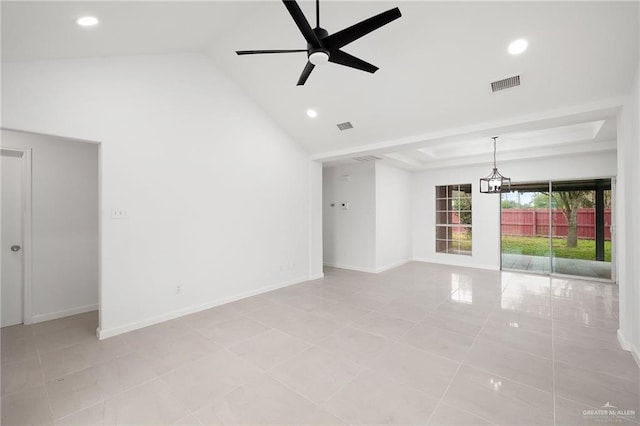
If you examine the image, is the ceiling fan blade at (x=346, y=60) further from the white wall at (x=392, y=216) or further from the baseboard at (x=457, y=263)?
the baseboard at (x=457, y=263)

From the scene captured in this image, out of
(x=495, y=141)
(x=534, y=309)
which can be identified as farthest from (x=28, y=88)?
(x=495, y=141)

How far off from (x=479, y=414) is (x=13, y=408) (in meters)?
3.46

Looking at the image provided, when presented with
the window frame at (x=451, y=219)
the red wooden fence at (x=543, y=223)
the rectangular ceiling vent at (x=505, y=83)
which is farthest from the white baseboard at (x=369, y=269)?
the rectangular ceiling vent at (x=505, y=83)

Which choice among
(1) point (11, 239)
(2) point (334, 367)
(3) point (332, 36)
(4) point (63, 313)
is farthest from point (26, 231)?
(3) point (332, 36)

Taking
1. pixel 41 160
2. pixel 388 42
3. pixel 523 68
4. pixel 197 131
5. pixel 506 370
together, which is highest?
pixel 388 42

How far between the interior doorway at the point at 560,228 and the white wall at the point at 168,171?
5.79 metres

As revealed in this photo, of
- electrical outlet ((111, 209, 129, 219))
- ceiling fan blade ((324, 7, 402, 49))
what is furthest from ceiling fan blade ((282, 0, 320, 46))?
electrical outlet ((111, 209, 129, 219))

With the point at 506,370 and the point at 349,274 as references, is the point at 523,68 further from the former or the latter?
the point at 349,274

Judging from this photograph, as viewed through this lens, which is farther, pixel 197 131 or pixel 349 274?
pixel 349 274

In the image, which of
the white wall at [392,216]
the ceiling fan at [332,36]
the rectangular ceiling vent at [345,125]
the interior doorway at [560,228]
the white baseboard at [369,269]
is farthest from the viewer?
the white wall at [392,216]

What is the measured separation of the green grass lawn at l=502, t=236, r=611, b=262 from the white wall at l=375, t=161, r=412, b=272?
243 centimetres

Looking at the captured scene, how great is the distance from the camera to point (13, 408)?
2.06 metres

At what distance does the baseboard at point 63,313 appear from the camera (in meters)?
3.65

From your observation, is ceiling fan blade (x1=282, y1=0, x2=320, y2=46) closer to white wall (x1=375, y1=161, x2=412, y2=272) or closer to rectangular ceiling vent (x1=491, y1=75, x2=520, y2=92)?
rectangular ceiling vent (x1=491, y1=75, x2=520, y2=92)
